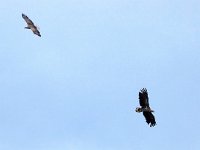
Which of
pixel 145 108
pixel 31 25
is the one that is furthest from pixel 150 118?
pixel 31 25

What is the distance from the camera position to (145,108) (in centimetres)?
11550

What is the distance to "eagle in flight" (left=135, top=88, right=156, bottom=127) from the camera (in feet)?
375

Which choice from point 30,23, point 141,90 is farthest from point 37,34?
point 141,90

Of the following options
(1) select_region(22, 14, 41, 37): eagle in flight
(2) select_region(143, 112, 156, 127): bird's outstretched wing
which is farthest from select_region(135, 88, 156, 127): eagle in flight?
(1) select_region(22, 14, 41, 37): eagle in flight

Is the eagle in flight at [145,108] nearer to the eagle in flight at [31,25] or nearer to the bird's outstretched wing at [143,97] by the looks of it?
the bird's outstretched wing at [143,97]

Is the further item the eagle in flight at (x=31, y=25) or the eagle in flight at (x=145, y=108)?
the eagle in flight at (x=31, y=25)

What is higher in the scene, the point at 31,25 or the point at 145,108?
the point at 31,25

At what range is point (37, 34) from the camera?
4759 inches

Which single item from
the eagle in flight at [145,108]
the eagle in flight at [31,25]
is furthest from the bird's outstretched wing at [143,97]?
the eagle in flight at [31,25]

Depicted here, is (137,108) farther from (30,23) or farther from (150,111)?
(30,23)

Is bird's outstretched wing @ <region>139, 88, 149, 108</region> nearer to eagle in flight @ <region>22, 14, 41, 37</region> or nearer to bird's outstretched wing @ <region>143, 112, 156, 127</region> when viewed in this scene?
bird's outstretched wing @ <region>143, 112, 156, 127</region>

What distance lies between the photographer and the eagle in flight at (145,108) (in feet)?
375

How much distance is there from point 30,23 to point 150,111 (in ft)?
72.0

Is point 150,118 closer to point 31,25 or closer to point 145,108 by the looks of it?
point 145,108
